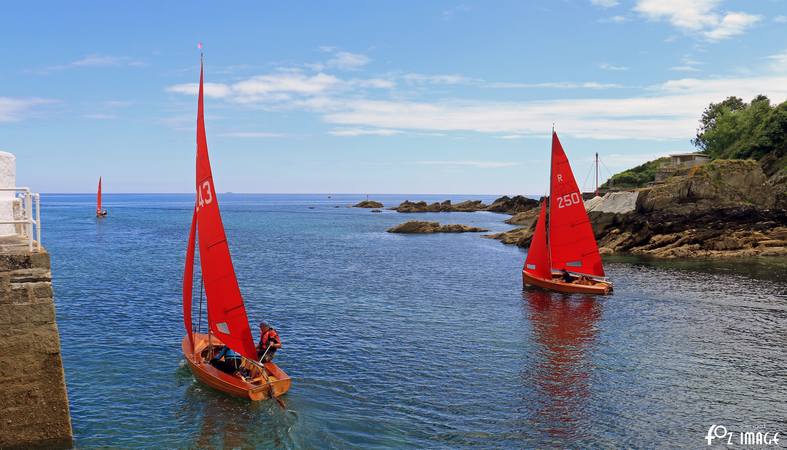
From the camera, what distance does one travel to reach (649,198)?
64.6 m

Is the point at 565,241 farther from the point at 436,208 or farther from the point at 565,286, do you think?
the point at 436,208

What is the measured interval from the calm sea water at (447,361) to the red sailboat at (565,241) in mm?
2119

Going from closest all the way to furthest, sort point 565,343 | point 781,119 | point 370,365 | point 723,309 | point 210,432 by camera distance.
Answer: point 210,432
point 370,365
point 565,343
point 723,309
point 781,119

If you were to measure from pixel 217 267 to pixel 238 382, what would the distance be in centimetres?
423

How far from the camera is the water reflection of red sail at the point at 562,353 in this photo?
20.0 m

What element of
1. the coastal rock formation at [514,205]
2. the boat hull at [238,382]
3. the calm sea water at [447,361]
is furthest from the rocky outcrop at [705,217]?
the coastal rock formation at [514,205]

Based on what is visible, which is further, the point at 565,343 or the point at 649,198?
the point at 649,198

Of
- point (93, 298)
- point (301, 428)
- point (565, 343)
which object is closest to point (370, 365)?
point (301, 428)

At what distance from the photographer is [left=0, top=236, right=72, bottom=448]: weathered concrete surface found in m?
13.9

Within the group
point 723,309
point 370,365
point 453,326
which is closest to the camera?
point 370,365

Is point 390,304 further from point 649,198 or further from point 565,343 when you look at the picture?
point 649,198

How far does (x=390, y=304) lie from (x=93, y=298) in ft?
65.7

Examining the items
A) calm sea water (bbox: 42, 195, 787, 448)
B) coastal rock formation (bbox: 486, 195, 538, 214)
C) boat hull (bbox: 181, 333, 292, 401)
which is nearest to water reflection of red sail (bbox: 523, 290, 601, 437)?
calm sea water (bbox: 42, 195, 787, 448)

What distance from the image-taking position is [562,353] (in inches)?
1075
